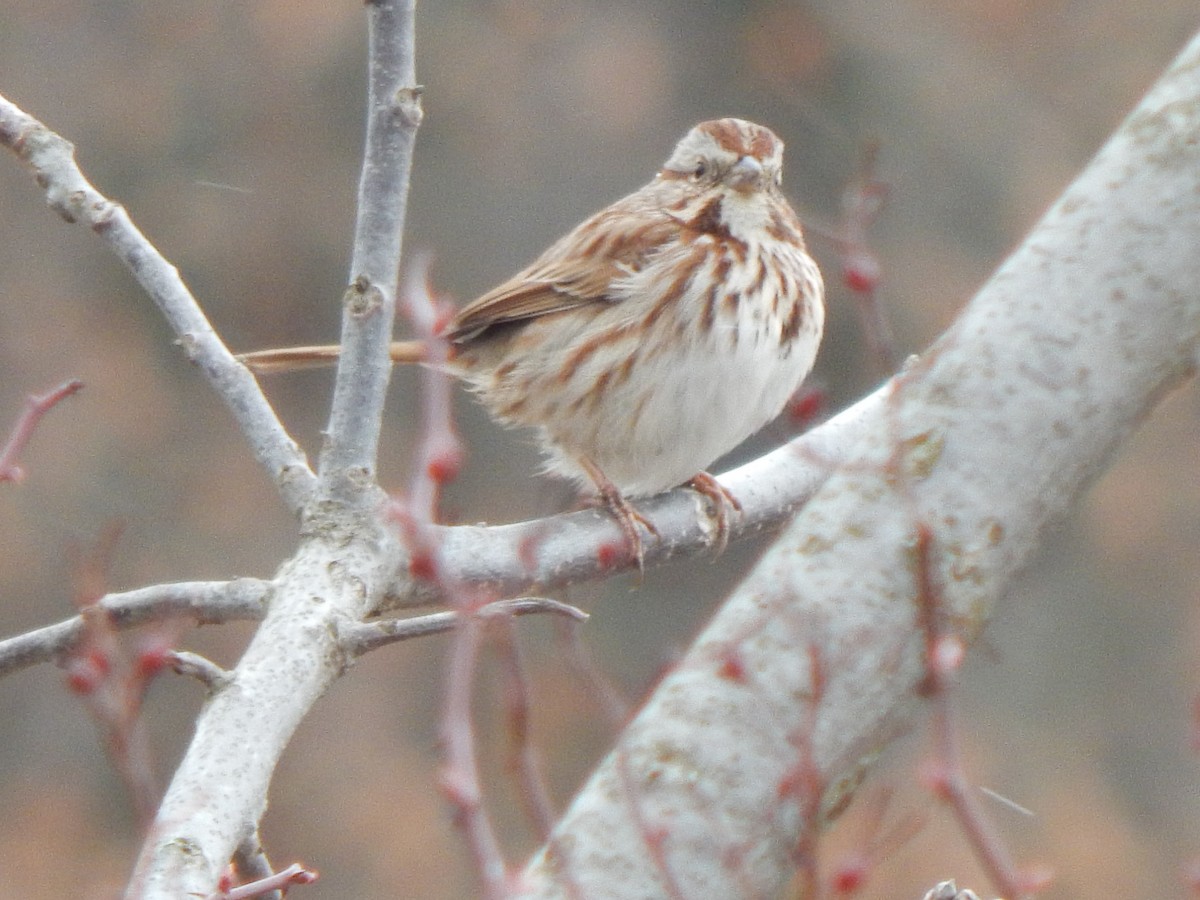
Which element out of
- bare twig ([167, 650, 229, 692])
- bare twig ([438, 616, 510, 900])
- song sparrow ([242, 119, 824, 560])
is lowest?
bare twig ([438, 616, 510, 900])

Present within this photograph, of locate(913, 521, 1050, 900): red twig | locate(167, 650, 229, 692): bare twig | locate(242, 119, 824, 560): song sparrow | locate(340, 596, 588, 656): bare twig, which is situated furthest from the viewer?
locate(242, 119, 824, 560): song sparrow

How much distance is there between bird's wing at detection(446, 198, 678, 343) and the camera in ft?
14.0

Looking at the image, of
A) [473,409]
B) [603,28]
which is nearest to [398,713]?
[473,409]

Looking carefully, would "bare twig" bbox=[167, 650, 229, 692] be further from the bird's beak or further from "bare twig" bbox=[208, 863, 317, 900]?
the bird's beak

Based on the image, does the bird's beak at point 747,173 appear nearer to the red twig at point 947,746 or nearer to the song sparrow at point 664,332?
the song sparrow at point 664,332

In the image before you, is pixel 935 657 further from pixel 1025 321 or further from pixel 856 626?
pixel 1025 321

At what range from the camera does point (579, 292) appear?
170 inches

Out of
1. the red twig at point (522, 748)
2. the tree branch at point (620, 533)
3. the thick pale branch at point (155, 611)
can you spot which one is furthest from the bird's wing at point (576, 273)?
the red twig at point (522, 748)

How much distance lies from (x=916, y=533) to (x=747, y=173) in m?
2.68

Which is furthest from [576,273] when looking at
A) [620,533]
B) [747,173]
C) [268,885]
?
[268,885]

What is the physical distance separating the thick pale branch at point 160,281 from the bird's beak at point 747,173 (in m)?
1.66

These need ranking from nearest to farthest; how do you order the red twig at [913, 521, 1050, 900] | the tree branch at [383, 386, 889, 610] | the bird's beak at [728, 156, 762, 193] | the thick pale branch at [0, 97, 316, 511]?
the red twig at [913, 521, 1050, 900], the thick pale branch at [0, 97, 316, 511], the tree branch at [383, 386, 889, 610], the bird's beak at [728, 156, 762, 193]

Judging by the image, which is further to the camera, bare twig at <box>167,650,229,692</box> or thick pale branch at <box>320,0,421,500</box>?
thick pale branch at <box>320,0,421,500</box>

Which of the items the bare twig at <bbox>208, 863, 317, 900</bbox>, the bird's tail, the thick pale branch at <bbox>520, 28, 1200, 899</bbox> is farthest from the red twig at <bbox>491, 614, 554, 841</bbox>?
the bird's tail
